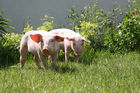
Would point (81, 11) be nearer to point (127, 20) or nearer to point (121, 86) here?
point (127, 20)

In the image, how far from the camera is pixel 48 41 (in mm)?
3578

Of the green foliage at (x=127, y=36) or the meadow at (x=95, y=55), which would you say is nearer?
the meadow at (x=95, y=55)

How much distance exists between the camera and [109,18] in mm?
7410

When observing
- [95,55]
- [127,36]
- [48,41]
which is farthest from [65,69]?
[127,36]

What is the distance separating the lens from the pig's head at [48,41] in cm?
355

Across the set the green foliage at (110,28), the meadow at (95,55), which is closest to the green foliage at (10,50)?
the meadow at (95,55)

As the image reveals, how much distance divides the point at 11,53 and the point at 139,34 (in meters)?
4.02

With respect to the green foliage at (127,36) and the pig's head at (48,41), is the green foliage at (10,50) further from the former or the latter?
the green foliage at (127,36)

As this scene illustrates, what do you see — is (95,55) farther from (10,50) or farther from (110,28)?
(10,50)

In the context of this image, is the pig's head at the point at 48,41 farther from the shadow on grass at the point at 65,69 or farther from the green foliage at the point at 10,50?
the green foliage at the point at 10,50

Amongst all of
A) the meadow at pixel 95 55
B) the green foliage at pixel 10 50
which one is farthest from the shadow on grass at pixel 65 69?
the green foliage at pixel 10 50

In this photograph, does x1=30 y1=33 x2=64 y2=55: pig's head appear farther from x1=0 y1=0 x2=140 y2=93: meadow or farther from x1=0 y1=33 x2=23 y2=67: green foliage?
x1=0 y1=33 x2=23 y2=67: green foliage

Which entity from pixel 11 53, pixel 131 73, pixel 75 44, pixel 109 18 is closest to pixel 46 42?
pixel 75 44

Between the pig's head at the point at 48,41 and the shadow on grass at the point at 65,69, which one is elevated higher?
the pig's head at the point at 48,41
